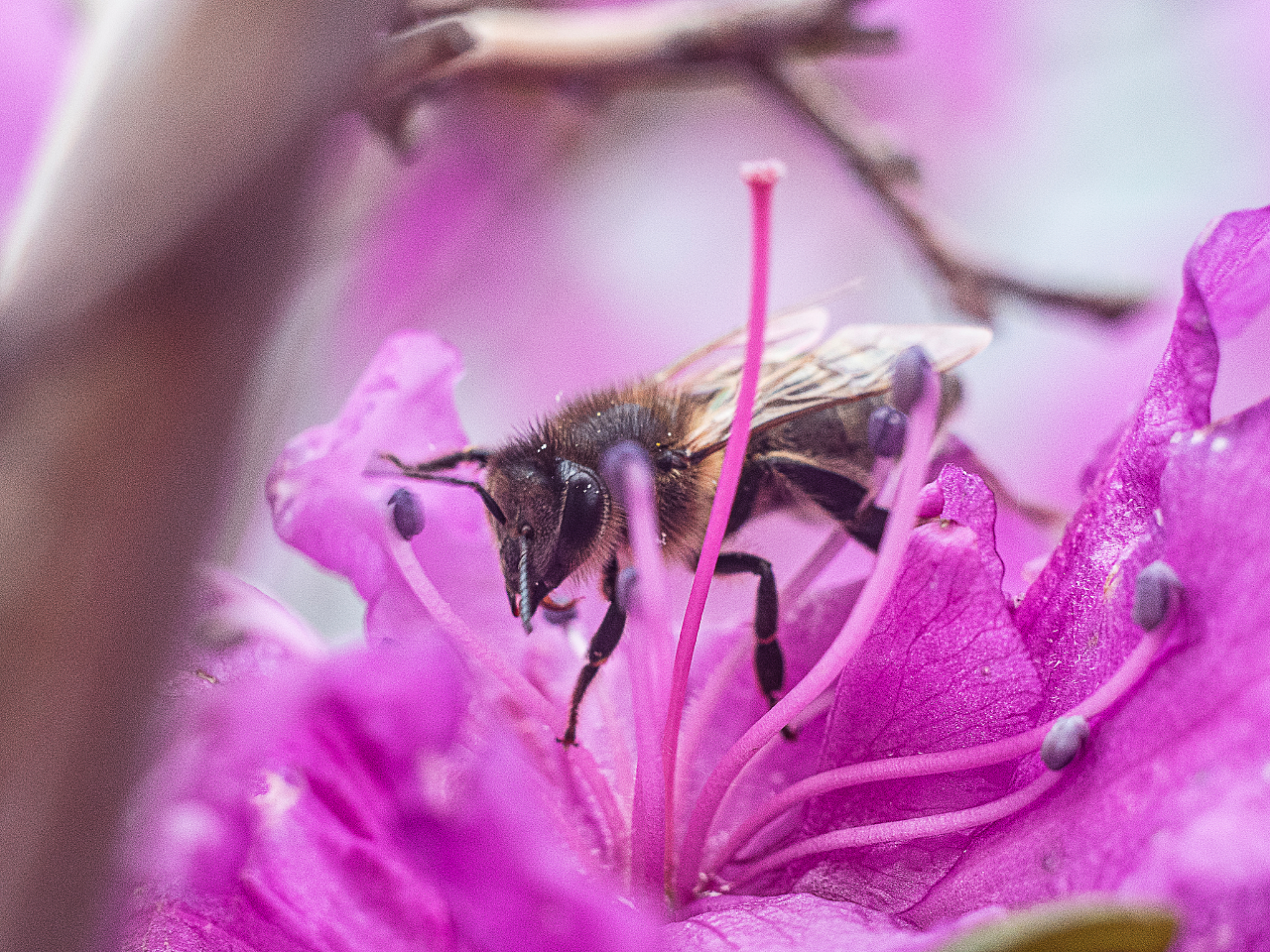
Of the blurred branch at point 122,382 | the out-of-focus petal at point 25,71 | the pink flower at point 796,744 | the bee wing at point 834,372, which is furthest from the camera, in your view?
the out-of-focus petal at point 25,71

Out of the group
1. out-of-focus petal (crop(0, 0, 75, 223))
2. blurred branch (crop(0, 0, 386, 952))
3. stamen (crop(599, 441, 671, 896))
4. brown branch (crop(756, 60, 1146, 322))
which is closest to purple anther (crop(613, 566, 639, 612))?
stamen (crop(599, 441, 671, 896))

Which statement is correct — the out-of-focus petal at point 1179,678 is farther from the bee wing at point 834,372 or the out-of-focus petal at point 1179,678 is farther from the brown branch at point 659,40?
the brown branch at point 659,40

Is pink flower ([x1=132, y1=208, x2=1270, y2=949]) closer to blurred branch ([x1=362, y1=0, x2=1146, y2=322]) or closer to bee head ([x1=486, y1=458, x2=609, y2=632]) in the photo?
bee head ([x1=486, y1=458, x2=609, y2=632])

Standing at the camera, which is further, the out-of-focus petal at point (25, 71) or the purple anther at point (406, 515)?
the out-of-focus petal at point (25, 71)

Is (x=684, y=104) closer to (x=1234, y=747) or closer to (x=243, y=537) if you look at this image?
(x=243, y=537)

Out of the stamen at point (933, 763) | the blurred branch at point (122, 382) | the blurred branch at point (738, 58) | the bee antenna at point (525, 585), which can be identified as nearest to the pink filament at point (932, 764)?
the stamen at point (933, 763)

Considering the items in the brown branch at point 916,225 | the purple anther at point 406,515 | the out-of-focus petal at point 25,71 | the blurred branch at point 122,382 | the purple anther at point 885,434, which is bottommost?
the brown branch at point 916,225
